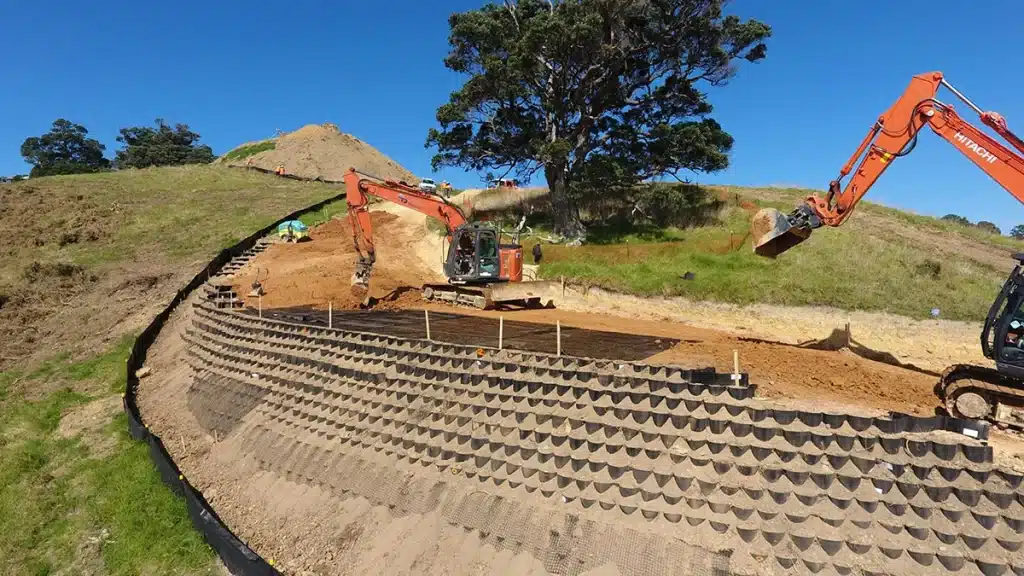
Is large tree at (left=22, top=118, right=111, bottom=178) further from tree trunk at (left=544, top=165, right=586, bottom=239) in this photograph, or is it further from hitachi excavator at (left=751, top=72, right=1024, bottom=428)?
hitachi excavator at (left=751, top=72, right=1024, bottom=428)

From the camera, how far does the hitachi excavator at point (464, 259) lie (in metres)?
19.3

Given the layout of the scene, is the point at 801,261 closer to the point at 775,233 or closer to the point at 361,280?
the point at 775,233

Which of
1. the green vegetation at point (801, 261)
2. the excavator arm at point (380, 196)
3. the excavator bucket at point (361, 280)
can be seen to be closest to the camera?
the green vegetation at point (801, 261)

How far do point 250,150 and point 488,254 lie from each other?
61922mm

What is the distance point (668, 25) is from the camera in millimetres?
25156

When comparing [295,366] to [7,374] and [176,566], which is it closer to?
[176,566]

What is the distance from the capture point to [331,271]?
82.6 ft

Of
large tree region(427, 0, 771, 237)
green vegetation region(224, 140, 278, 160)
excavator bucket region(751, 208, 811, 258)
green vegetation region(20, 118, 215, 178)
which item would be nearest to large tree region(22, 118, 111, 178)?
green vegetation region(20, 118, 215, 178)

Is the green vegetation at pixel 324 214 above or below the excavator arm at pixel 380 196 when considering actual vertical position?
above

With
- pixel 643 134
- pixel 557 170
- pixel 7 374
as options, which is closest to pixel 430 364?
pixel 7 374

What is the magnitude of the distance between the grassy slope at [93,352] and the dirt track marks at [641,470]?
8.27ft

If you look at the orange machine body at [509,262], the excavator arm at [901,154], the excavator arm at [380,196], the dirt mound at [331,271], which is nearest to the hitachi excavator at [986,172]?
the excavator arm at [901,154]

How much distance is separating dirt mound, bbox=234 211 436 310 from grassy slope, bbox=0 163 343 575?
378cm

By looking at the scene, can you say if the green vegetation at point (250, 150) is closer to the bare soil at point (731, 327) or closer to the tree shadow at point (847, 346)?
the bare soil at point (731, 327)
